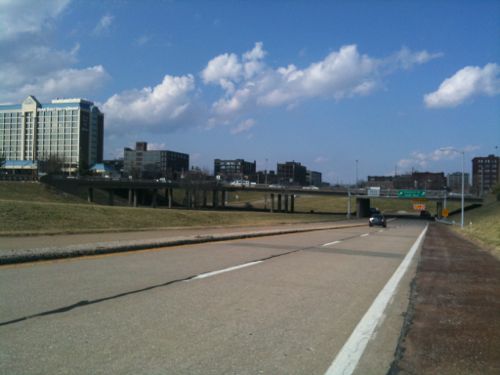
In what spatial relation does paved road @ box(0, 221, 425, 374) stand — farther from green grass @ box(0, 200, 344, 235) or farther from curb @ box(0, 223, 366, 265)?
green grass @ box(0, 200, 344, 235)

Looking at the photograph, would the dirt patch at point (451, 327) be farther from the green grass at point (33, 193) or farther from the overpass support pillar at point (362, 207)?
the overpass support pillar at point (362, 207)

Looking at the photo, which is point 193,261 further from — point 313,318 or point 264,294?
point 313,318

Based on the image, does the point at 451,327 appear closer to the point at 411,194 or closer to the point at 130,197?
the point at 130,197

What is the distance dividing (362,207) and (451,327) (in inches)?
4333

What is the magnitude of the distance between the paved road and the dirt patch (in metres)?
0.31

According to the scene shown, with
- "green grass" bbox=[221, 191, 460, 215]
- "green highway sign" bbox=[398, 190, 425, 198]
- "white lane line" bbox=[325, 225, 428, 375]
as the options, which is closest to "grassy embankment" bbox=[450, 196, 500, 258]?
"green highway sign" bbox=[398, 190, 425, 198]

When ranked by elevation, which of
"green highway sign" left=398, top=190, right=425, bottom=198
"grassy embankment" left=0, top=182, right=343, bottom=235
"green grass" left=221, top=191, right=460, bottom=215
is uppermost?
"green highway sign" left=398, top=190, right=425, bottom=198

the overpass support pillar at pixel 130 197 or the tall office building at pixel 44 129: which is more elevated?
the tall office building at pixel 44 129

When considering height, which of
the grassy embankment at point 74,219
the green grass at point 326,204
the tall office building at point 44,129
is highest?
the tall office building at point 44,129

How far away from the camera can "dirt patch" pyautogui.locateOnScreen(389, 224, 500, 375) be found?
5531mm

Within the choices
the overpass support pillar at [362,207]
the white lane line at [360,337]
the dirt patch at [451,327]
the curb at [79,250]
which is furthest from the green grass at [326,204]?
the white lane line at [360,337]

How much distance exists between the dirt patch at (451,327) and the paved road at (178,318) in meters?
0.31

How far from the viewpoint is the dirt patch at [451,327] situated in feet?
18.1

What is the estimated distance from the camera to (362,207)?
114688 millimetres
